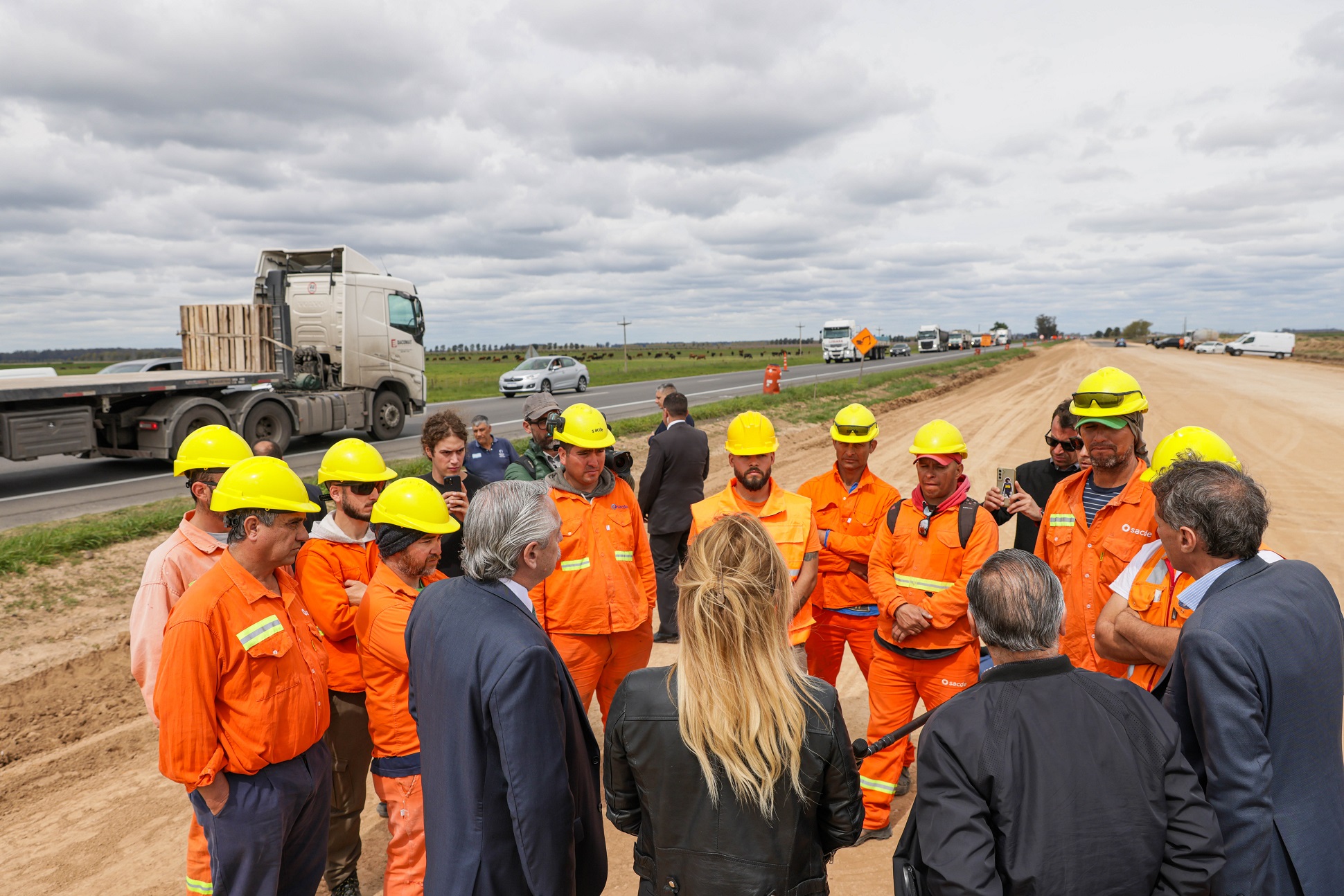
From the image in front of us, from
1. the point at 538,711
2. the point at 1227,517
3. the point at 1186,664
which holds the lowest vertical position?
the point at 538,711

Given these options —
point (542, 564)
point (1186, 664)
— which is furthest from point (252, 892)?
point (1186, 664)

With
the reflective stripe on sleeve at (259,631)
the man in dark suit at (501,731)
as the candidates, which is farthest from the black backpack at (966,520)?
the reflective stripe on sleeve at (259,631)

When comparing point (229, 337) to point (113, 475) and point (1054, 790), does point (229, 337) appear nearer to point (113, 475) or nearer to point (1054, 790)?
point (113, 475)

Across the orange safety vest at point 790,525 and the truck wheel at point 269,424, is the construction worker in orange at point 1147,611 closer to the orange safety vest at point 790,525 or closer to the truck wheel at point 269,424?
the orange safety vest at point 790,525

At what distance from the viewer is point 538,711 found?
85.4 inches

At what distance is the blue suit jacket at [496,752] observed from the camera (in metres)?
2.15

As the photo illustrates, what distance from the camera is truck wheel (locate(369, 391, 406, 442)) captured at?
16.8 meters

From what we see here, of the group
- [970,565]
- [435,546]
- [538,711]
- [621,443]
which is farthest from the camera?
[621,443]

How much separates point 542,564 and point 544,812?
723 mm

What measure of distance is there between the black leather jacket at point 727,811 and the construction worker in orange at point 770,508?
1.93 metres

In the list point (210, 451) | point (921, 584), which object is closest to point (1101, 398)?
point (921, 584)

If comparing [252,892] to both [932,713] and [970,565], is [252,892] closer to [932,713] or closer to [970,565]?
[932,713]

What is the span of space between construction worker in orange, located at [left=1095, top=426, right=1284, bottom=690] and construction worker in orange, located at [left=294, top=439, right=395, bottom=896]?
307cm

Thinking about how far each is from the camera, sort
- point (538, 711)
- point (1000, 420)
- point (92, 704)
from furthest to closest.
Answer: point (1000, 420) → point (92, 704) → point (538, 711)
